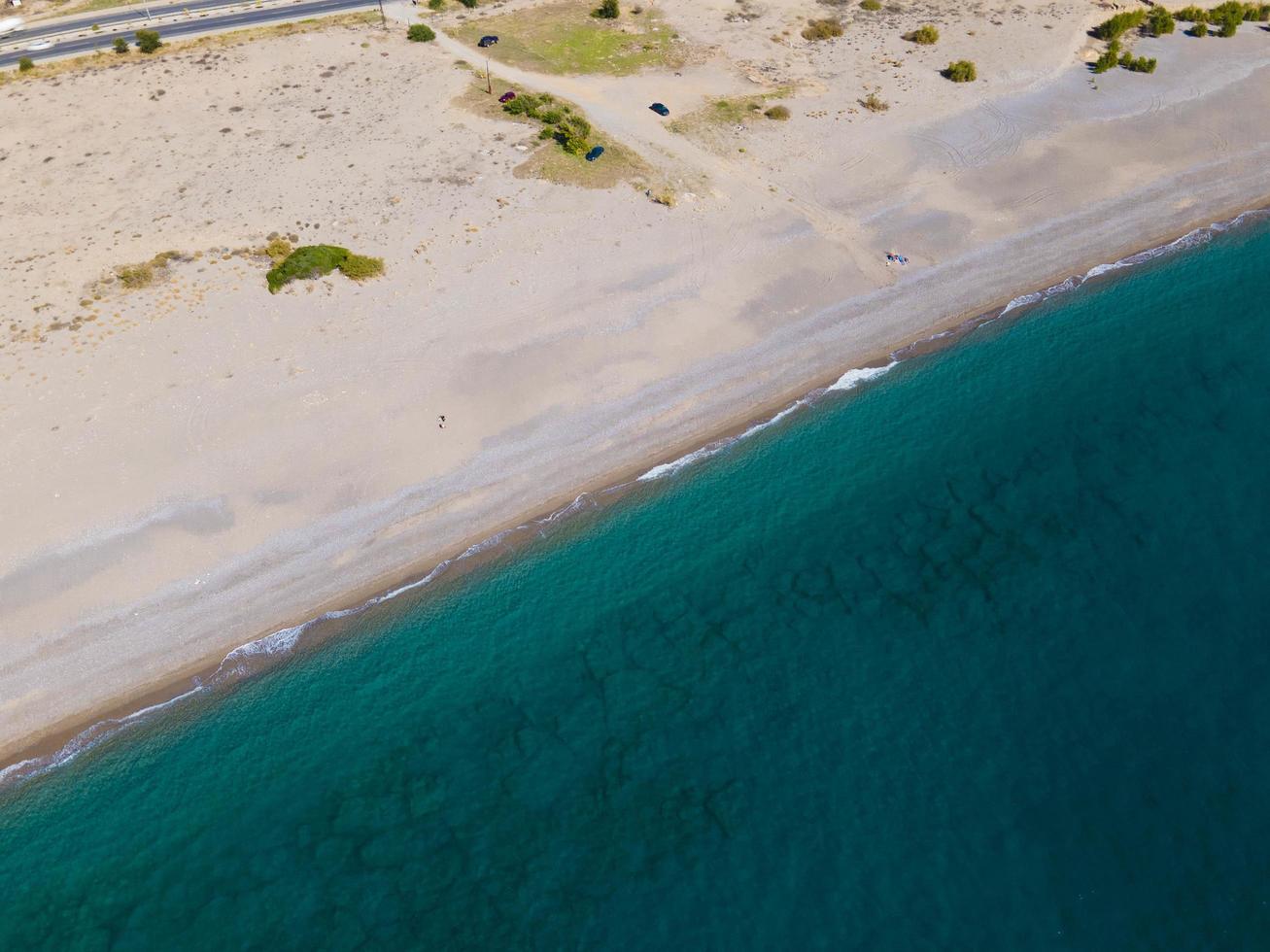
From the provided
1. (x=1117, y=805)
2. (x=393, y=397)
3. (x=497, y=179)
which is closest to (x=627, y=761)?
(x=1117, y=805)

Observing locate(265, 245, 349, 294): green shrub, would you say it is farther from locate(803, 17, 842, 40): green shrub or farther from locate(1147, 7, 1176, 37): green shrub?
locate(1147, 7, 1176, 37): green shrub

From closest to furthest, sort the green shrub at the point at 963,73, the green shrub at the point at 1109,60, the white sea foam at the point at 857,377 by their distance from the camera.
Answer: the white sea foam at the point at 857,377, the green shrub at the point at 963,73, the green shrub at the point at 1109,60

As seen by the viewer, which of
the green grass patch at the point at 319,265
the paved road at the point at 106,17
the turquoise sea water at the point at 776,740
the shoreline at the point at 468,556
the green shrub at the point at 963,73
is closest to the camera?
the turquoise sea water at the point at 776,740

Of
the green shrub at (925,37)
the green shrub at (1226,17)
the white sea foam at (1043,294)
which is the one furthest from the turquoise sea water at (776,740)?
the green shrub at (1226,17)

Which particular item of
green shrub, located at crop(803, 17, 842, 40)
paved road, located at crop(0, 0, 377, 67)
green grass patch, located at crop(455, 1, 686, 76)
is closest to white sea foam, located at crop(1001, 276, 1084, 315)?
green shrub, located at crop(803, 17, 842, 40)

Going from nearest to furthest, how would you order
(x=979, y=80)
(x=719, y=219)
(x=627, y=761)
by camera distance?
1. (x=627, y=761)
2. (x=719, y=219)
3. (x=979, y=80)

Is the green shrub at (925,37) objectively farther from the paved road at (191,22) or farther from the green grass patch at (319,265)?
Answer: the green grass patch at (319,265)

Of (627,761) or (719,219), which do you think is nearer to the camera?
(627,761)

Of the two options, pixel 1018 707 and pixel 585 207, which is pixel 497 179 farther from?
pixel 1018 707
